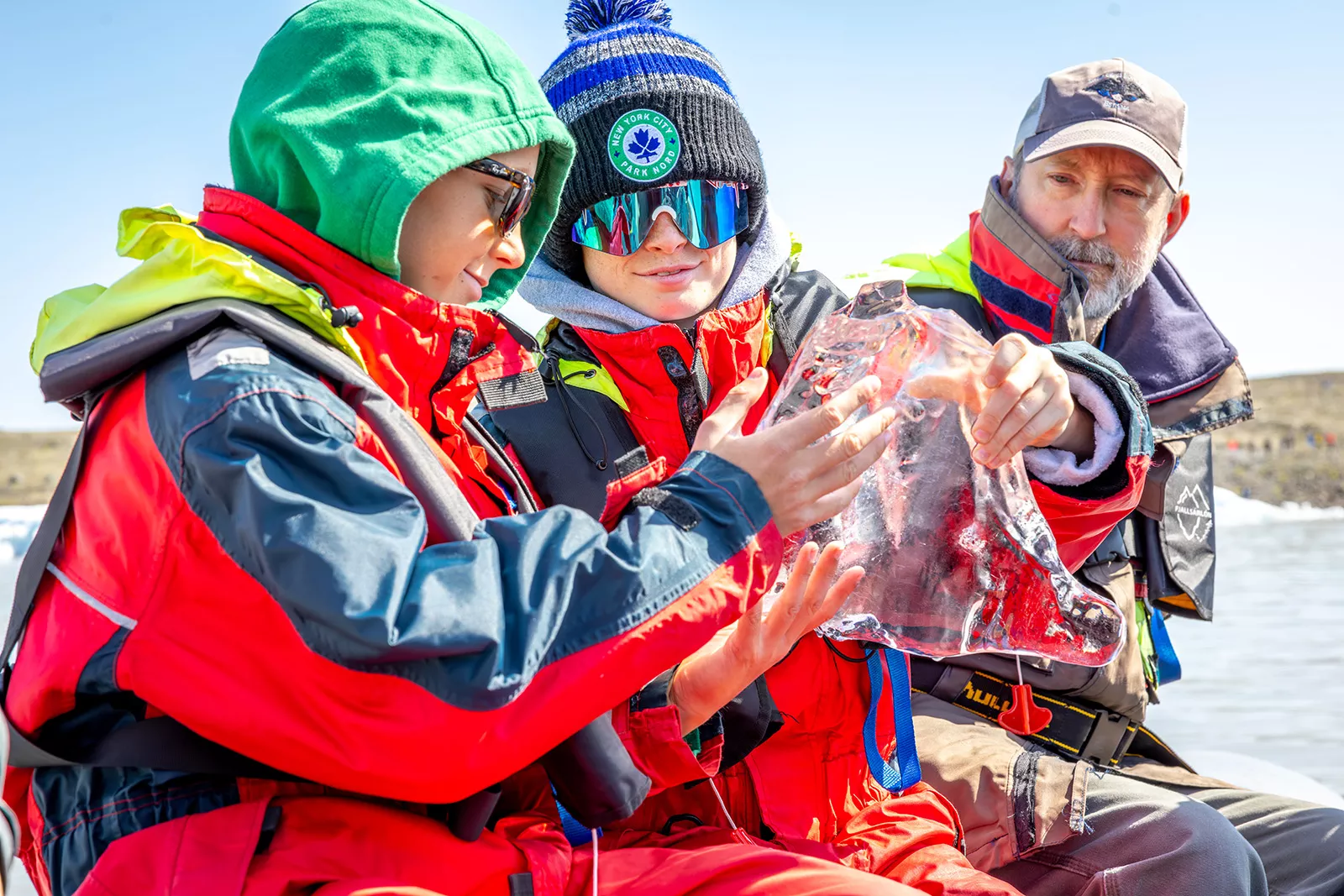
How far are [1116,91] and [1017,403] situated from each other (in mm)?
1705

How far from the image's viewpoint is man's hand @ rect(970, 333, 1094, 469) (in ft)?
6.65

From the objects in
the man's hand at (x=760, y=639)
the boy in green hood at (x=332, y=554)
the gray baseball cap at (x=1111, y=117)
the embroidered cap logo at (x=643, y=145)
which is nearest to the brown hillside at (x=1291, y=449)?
the gray baseball cap at (x=1111, y=117)

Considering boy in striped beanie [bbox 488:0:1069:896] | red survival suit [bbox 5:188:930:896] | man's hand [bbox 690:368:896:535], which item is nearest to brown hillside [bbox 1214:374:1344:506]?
boy in striped beanie [bbox 488:0:1069:896]

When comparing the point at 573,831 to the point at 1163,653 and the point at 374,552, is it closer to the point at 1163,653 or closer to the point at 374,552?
the point at 374,552

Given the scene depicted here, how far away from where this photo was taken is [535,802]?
1.87 metres

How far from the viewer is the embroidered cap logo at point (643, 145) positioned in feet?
8.29

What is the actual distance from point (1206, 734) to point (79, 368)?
5327mm

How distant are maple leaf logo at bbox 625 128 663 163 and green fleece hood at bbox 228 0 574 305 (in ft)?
2.51

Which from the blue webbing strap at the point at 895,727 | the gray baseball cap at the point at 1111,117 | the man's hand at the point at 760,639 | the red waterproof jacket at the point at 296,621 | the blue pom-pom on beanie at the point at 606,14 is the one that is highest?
the blue pom-pom on beanie at the point at 606,14

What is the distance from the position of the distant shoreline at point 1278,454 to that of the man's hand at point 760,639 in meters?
18.1

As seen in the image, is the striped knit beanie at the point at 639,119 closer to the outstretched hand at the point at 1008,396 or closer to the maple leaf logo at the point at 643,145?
the maple leaf logo at the point at 643,145

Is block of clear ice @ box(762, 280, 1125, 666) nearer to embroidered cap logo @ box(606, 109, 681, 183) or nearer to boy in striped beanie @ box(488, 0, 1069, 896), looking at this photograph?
boy in striped beanie @ box(488, 0, 1069, 896)

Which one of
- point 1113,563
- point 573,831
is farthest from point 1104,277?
point 573,831

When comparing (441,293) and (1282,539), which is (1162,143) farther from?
(1282,539)
